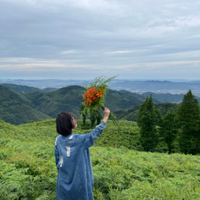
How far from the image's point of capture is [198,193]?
4.75m

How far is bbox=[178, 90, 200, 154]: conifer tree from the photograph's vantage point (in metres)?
21.8

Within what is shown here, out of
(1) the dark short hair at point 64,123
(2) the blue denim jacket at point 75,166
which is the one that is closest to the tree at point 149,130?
(2) the blue denim jacket at point 75,166

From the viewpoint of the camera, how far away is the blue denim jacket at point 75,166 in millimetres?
3527

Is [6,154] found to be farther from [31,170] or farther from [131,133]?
[131,133]

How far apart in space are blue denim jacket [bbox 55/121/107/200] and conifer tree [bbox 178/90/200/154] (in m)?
22.5

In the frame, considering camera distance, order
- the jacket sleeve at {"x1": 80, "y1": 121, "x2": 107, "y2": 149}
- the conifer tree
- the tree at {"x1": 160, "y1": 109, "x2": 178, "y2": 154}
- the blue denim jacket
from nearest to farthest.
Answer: the jacket sleeve at {"x1": 80, "y1": 121, "x2": 107, "y2": 149} < the blue denim jacket < the conifer tree < the tree at {"x1": 160, "y1": 109, "x2": 178, "y2": 154}

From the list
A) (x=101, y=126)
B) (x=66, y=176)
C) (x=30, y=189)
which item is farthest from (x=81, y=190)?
(x=30, y=189)

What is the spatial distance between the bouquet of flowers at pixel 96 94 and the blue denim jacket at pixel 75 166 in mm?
1016

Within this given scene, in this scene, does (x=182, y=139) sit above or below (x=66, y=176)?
below

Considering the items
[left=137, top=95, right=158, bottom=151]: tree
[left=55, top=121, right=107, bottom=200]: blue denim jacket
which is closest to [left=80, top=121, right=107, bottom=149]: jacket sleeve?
[left=55, top=121, right=107, bottom=200]: blue denim jacket

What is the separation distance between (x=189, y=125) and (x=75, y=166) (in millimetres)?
23024

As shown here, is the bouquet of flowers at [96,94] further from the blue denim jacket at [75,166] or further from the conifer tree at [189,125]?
the conifer tree at [189,125]

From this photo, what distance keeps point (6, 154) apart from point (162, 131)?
25.9 metres

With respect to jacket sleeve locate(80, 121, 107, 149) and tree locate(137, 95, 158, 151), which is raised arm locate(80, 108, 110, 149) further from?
tree locate(137, 95, 158, 151)
